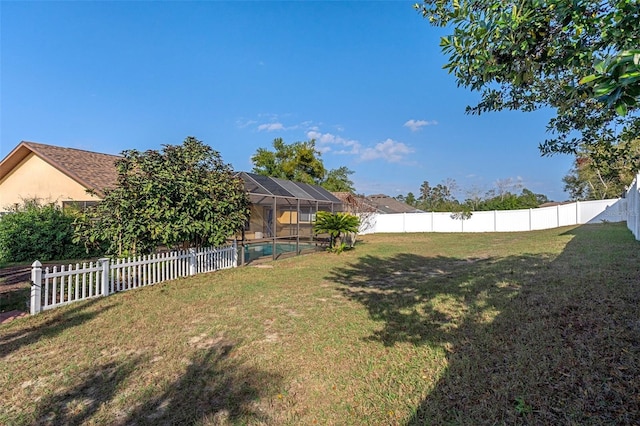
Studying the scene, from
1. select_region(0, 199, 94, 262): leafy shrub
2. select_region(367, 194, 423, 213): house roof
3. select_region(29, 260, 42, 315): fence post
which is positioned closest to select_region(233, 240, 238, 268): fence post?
select_region(29, 260, 42, 315): fence post

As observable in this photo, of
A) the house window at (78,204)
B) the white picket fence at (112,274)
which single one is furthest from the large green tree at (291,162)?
the white picket fence at (112,274)

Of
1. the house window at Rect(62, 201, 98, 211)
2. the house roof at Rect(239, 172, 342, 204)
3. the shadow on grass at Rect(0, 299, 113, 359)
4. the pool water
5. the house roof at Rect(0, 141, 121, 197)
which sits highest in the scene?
the house roof at Rect(0, 141, 121, 197)

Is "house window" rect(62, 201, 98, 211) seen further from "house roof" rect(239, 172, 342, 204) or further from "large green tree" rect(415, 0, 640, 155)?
"large green tree" rect(415, 0, 640, 155)

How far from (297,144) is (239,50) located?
67.3ft

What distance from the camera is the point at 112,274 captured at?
6297 millimetres

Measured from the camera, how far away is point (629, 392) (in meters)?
2.44

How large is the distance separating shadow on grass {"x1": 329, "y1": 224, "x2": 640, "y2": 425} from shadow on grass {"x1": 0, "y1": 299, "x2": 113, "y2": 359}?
4.30m

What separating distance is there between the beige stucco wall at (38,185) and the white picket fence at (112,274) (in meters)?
7.08

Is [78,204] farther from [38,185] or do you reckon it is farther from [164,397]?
[164,397]

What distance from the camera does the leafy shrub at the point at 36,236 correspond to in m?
10.1

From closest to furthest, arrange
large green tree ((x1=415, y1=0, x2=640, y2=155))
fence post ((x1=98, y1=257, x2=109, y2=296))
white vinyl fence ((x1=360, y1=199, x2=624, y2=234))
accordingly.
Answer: large green tree ((x1=415, y1=0, x2=640, y2=155))
fence post ((x1=98, y1=257, x2=109, y2=296))
white vinyl fence ((x1=360, y1=199, x2=624, y2=234))

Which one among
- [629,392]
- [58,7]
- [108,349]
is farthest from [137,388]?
[58,7]

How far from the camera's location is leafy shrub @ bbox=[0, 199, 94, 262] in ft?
33.0

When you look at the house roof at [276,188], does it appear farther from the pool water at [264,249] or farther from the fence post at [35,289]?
the fence post at [35,289]
